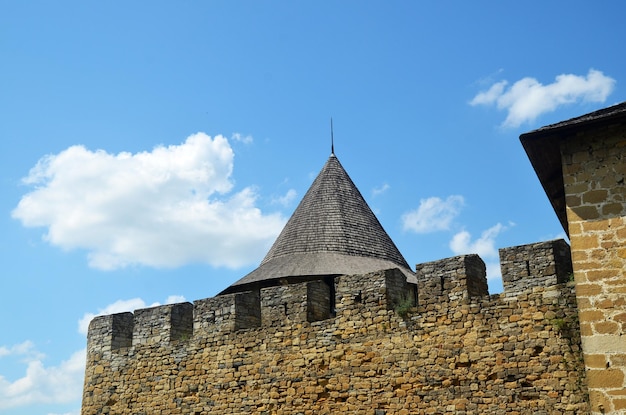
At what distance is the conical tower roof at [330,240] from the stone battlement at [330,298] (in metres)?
0.95

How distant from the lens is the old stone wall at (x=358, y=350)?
35.6 feet

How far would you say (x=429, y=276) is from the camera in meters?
12.1

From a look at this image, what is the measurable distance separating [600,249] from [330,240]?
24.3ft

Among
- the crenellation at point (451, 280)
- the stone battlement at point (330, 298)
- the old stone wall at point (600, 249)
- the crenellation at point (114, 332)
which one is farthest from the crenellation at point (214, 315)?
the old stone wall at point (600, 249)

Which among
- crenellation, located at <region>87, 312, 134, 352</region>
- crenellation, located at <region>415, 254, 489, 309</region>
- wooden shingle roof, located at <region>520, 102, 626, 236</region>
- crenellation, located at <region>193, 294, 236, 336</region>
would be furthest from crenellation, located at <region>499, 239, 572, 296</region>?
crenellation, located at <region>87, 312, 134, 352</region>

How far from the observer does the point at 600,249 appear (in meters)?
9.51

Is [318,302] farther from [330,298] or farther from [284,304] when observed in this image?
[284,304]

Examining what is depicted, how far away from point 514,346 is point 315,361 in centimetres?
338

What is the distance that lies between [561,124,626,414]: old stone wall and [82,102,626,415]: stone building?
2 centimetres

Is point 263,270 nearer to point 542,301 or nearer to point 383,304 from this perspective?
point 383,304

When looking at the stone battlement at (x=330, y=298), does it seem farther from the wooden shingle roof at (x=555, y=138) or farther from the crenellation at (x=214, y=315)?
the wooden shingle roof at (x=555, y=138)

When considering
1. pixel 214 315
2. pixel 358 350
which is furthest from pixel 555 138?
pixel 214 315

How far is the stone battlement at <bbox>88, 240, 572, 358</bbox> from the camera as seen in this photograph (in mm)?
11258

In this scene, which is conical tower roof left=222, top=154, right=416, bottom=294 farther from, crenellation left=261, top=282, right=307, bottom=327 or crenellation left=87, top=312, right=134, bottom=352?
crenellation left=87, top=312, right=134, bottom=352
